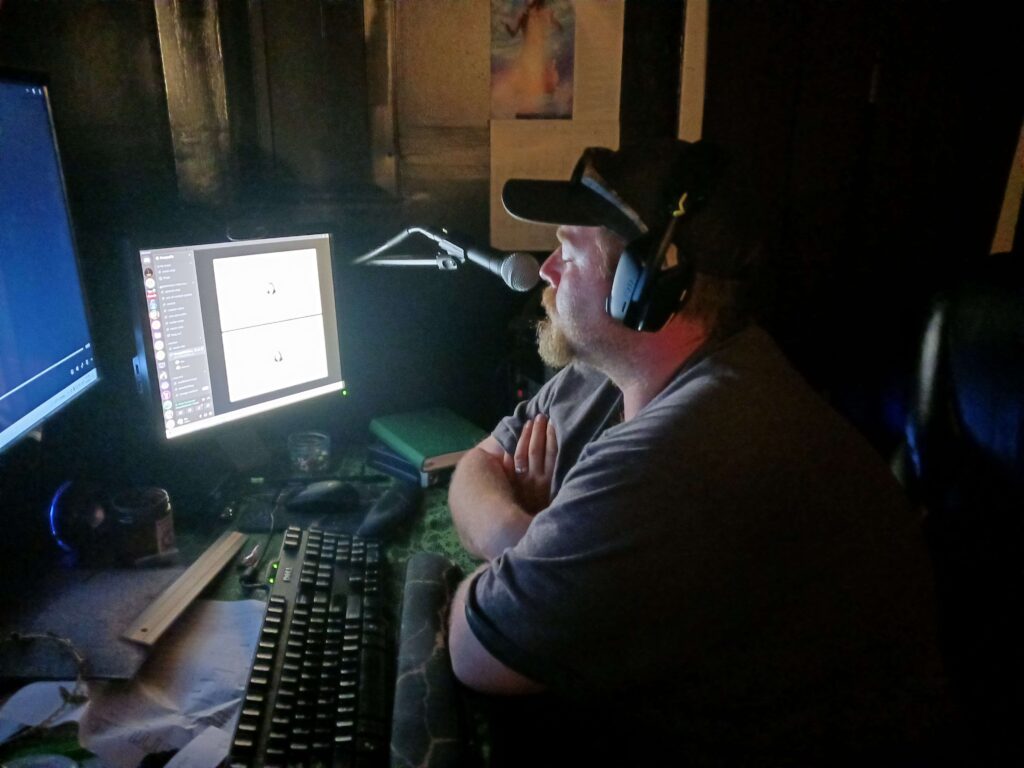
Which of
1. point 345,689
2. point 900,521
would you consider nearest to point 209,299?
point 345,689

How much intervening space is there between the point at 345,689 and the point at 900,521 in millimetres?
683

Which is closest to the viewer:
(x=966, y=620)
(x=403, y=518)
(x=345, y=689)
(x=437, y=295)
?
(x=345, y=689)

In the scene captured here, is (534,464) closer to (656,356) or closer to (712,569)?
(656,356)

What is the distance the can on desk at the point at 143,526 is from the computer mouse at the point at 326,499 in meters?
0.22

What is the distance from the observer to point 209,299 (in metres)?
1.33

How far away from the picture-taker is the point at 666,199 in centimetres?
94

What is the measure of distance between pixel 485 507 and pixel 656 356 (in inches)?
14.6

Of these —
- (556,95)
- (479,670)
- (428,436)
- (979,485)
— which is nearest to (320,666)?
(479,670)

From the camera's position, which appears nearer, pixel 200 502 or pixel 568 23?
pixel 200 502

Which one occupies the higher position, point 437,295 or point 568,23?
point 568,23

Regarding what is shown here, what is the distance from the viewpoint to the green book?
4.87 feet

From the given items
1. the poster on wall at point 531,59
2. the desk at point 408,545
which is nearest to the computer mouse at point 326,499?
the desk at point 408,545

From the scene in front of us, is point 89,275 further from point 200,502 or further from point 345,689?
point 345,689

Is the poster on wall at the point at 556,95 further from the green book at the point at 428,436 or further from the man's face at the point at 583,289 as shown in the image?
the man's face at the point at 583,289
